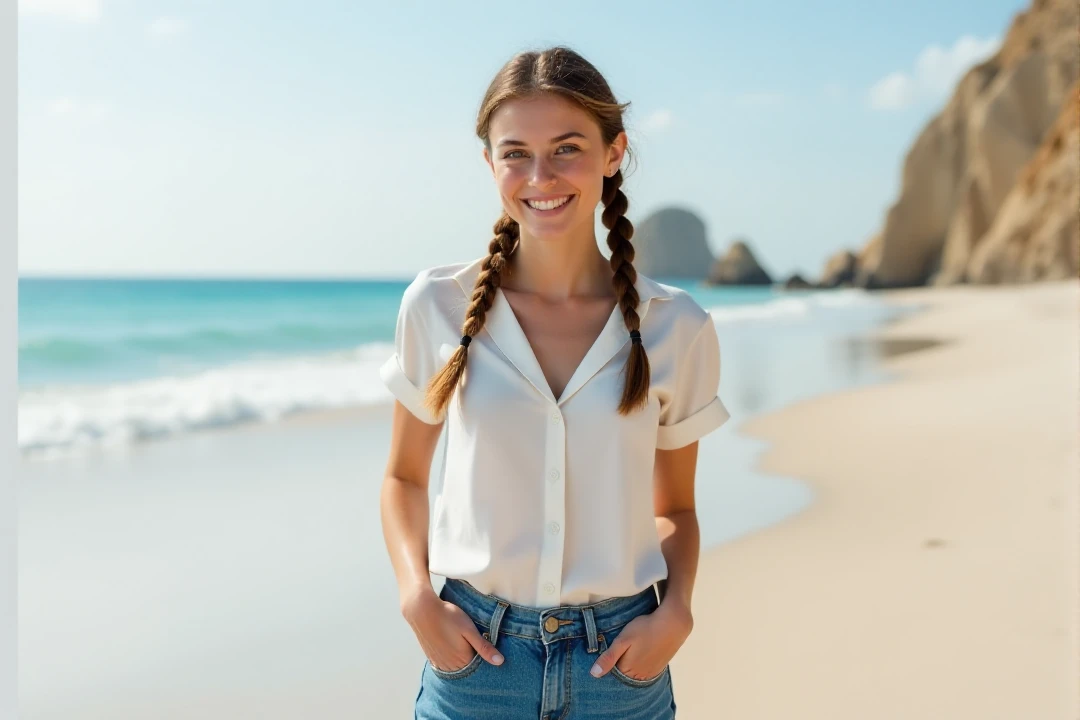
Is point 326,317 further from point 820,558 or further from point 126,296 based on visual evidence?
point 820,558

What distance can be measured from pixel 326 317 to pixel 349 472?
27471 millimetres

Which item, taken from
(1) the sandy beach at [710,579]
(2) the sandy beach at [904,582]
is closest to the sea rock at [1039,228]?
(2) the sandy beach at [904,582]

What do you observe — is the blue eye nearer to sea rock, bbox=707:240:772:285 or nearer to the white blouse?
Result: the white blouse

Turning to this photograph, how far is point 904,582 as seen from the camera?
426 cm

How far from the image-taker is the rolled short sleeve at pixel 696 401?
6.28 ft

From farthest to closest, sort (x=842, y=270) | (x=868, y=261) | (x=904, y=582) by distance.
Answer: (x=842, y=270)
(x=868, y=261)
(x=904, y=582)

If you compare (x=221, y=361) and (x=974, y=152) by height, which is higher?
(x=974, y=152)

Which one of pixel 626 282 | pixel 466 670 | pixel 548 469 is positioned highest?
pixel 626 282

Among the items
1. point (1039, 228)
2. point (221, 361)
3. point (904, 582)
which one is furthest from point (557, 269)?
point (1039, 228)

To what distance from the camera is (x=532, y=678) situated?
1.73 m

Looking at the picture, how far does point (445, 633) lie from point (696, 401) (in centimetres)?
67

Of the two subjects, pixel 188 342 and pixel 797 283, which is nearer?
pixel 188 342

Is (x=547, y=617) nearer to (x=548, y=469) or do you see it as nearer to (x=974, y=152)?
(x=548, y=469)

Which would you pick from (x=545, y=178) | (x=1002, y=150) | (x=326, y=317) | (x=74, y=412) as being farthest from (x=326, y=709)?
(x=1002, y=150)
